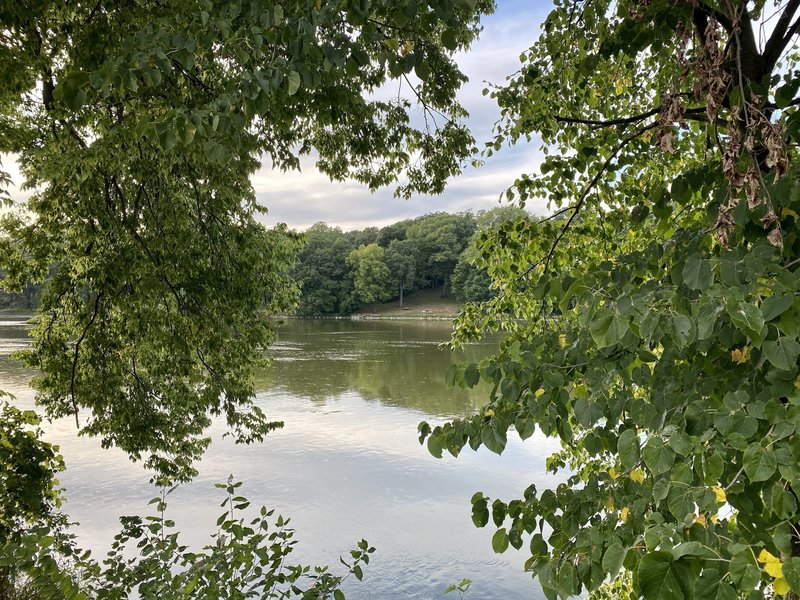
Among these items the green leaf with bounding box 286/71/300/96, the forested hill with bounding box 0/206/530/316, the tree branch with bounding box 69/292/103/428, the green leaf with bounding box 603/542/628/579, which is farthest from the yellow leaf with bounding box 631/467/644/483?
the forested hill with bounding box 0/206/530/316

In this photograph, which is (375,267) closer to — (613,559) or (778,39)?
(778,39)

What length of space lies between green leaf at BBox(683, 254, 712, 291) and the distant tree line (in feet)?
169

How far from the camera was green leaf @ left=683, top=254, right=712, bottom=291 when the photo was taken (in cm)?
121

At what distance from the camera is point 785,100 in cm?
175

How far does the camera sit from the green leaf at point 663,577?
95 centimetres

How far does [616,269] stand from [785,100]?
0.77 metres

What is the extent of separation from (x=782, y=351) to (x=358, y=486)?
9.16 metres

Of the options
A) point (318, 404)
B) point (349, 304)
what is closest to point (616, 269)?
point (318, 404)

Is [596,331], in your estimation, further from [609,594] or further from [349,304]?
[349,304]

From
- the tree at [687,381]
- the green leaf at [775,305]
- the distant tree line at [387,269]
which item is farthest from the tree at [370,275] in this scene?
the green leaf at [775,305]

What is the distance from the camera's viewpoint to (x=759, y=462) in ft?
3.39

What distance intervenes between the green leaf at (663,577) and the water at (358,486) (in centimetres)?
610

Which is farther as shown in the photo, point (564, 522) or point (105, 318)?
point (105, 318)

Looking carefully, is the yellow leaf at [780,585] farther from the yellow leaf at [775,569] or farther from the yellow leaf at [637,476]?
the yellow leaf at [637,476]
